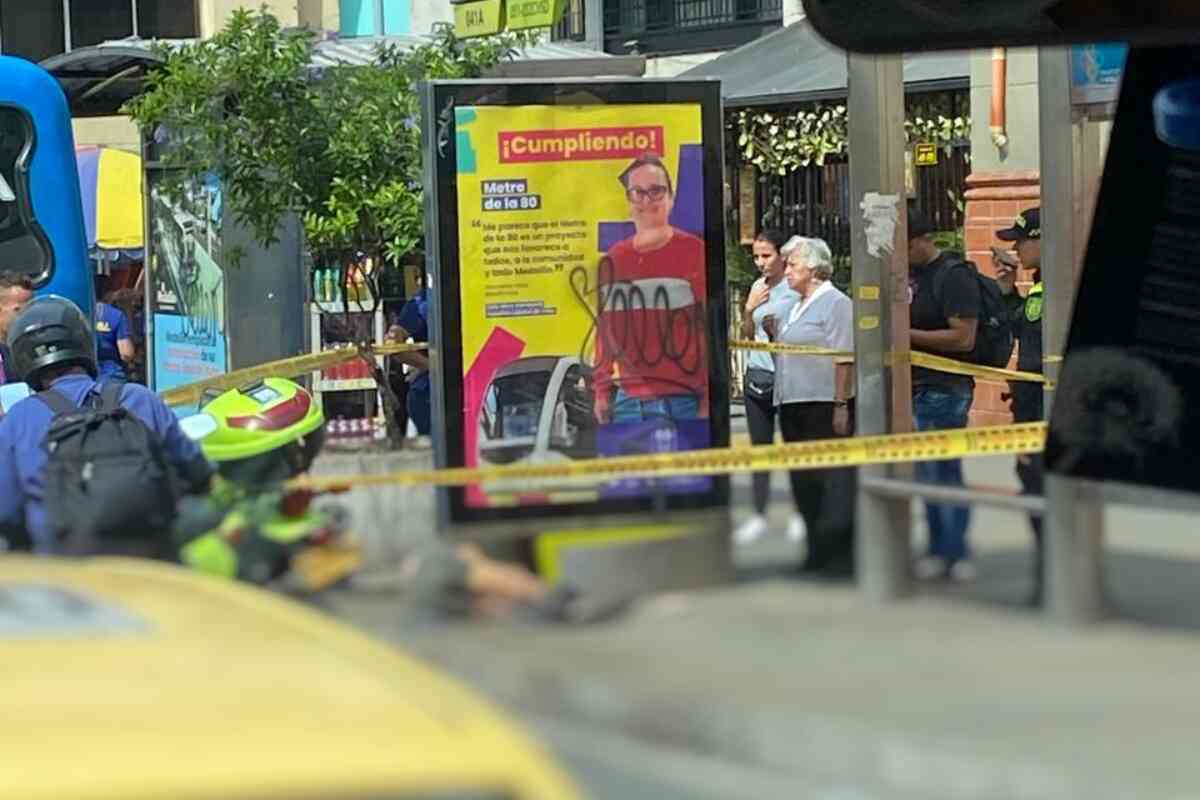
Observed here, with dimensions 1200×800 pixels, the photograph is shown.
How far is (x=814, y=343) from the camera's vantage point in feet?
32.1

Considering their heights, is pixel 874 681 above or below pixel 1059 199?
below

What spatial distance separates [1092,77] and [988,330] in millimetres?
1648

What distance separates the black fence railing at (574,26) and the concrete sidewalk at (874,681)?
51.2 feet

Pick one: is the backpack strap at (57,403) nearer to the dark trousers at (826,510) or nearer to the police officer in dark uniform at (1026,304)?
the dark trousers at (826,510)

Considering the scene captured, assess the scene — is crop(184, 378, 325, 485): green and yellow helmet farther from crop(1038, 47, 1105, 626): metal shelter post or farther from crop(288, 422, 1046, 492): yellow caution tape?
crop(1038, 47, 1105, 626): metal shelter post

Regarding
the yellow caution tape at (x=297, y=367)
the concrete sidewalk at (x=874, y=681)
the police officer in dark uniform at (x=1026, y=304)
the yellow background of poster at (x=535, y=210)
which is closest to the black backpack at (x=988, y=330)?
the police officer in dark uniform at (x=1026, y=304)

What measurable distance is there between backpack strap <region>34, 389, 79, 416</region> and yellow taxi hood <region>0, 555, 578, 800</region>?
303cm

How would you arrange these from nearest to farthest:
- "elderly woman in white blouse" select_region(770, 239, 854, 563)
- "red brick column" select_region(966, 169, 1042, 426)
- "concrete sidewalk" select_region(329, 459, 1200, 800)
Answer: "concrete sidewalk" select_region(329, 459, 1200, 800), "elderly woman in white blouse" select_region(770, 239, 854, 563), "red brick column" select_region(966, 169, 1042, 426)

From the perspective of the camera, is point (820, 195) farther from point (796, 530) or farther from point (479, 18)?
point (796, 530)

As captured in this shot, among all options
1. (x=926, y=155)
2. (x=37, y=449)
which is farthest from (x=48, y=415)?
(x=926, y=155)

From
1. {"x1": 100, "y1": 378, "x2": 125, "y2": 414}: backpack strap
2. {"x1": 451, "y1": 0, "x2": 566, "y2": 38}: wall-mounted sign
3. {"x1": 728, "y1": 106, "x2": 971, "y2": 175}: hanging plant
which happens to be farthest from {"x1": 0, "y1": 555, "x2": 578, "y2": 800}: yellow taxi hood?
{"x1": 728, "y1": 106, "x2": 971, "y2": 175}: hanging plant

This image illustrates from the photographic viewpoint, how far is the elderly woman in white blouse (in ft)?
29.8

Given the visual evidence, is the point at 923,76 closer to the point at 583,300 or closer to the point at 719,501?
the point at 583,300

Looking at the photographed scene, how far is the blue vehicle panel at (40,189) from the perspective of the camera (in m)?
11.8
